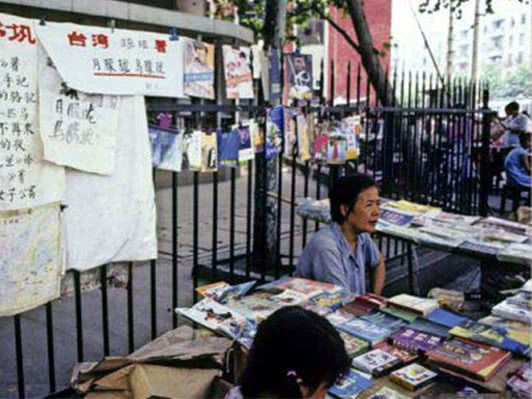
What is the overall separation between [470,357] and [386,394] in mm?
442

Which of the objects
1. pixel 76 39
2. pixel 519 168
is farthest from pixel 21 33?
pixel 519 168

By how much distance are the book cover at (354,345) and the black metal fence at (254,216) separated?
1.28 m

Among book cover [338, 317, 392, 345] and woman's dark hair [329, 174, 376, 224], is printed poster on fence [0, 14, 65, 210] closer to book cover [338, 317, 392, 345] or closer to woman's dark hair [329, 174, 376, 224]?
book cover [338, 317, 392, 345]

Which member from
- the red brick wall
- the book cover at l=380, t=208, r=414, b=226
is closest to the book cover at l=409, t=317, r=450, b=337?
the book cover at l=380, t=208, r=414, b=226

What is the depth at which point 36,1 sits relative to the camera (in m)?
7.52

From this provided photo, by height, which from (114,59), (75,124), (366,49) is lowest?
(75,124)

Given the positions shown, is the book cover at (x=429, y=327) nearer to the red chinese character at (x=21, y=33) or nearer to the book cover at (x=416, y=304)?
the book cover at (x=416, y=304)

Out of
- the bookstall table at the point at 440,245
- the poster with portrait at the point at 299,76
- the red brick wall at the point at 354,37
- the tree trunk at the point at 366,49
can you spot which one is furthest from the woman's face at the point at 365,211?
the red brick wall at the point at 354,37

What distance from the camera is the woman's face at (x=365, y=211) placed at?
3.63m

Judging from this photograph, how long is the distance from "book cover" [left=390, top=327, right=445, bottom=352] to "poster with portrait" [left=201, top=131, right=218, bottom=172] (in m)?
1.45

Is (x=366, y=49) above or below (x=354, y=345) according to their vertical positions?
above

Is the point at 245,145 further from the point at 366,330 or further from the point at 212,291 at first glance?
the point at 366,330

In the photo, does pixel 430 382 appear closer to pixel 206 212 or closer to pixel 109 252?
pixel 109 252

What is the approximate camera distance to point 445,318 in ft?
9.67
